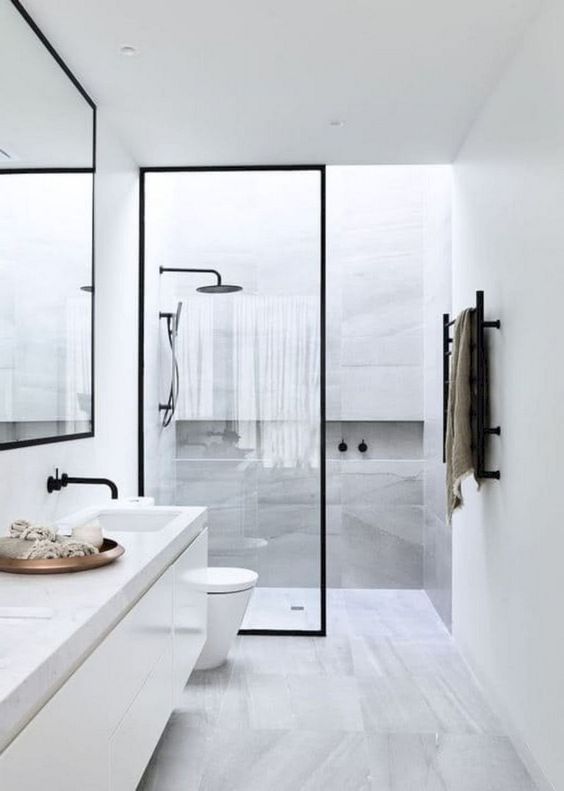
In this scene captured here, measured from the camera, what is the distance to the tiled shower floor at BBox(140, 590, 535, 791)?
232 centimetres

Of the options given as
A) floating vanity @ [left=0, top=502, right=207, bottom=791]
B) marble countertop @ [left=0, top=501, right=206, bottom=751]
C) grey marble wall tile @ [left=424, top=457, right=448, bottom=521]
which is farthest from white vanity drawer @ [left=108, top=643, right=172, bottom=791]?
grey marble wall tile @ [left=424, top=457, right=448, bottom=521]

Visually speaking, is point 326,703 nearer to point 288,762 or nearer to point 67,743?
point 288,762

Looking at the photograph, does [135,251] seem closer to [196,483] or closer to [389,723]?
[196,483]

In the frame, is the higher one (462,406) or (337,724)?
(462,406)

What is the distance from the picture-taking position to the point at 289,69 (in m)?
2.72

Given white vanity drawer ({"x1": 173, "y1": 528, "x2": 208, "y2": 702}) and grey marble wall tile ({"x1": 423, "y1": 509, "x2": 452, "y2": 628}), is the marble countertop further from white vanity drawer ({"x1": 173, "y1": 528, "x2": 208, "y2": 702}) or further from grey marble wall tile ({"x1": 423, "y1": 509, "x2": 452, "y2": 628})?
grey marble wall tile ({"x1": 423, "y1": 509, "x2": 452, "y2": 628})

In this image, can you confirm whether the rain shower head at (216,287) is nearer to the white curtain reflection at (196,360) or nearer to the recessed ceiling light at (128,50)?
the white curtain reflection at (196,360)

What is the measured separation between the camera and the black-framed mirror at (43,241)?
215 centimetres

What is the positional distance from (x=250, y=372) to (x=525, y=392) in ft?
5.43

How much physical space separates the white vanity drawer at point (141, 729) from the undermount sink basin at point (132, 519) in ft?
2.13

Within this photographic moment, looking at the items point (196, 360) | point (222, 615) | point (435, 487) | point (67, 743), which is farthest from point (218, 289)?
point (67, 743)

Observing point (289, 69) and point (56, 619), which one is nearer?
point (56, 619)

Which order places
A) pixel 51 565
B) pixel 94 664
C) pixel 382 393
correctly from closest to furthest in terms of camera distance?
1. pixel 94 664
2. pixel 51 565
3. pixel 382 393

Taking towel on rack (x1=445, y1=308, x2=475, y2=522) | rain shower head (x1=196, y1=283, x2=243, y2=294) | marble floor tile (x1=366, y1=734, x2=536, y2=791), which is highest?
rain shower head (x1=196, y1=283, x2=243, y2=294)
